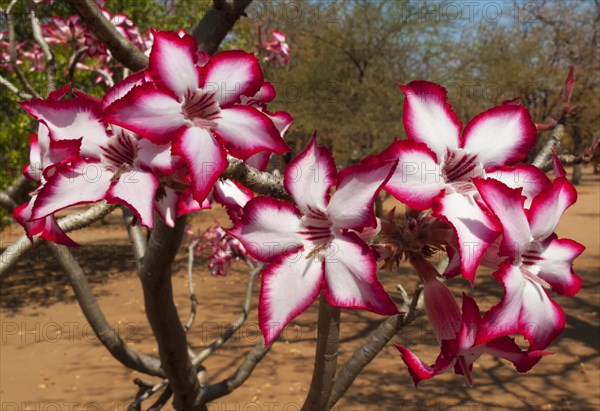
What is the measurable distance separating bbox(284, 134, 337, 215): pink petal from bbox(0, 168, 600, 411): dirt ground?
3.80 meters

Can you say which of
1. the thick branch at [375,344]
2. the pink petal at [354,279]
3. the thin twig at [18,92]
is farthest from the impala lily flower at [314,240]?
the thin twig at [18,92]

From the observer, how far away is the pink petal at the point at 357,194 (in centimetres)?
64

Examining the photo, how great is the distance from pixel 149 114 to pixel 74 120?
0.43 ft

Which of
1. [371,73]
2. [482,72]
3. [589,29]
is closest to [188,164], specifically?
[371,73]

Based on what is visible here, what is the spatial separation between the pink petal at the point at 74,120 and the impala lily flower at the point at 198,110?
9 cm

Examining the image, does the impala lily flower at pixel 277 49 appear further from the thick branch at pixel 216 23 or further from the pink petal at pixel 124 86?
the pink petal at pixel 124 86

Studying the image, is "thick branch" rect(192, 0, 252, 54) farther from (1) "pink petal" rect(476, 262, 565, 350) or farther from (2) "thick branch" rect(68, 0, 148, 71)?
(1) "pink petal" rect(476, 262, 565, 350)

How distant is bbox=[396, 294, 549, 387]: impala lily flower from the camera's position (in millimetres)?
692

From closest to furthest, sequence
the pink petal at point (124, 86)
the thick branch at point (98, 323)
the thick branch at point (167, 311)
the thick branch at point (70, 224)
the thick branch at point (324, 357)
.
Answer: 1. the pink petal at point (124, 86)
2. the thick branch at point (70, 224)
3. the thick branch at point (324, 357)
4. the thick branch at point (167, 311)
5. the thick branch at point (98, 323)

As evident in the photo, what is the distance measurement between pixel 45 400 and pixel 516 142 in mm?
5821

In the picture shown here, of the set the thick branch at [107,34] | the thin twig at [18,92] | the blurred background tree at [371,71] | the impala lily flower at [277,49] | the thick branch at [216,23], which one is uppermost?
the blurred background tree at [371,71]

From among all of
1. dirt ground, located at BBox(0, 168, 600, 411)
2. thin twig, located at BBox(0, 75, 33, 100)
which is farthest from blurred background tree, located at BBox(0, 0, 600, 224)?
thin twig, located at BBox(0, 75, 33, 100)

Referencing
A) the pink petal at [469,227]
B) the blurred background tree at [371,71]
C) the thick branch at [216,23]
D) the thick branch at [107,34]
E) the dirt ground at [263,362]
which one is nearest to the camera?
the pink petal at [469,227]

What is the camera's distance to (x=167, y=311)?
1.95m
